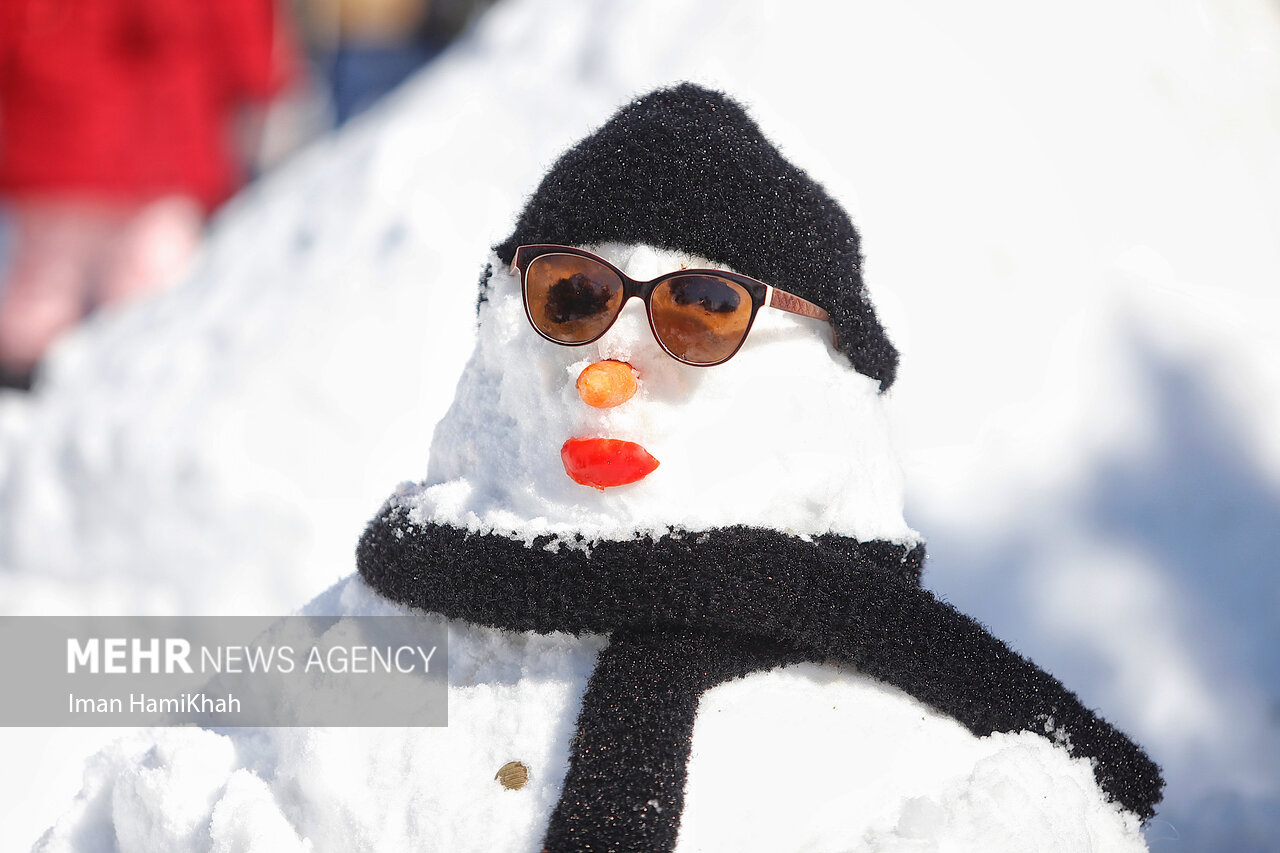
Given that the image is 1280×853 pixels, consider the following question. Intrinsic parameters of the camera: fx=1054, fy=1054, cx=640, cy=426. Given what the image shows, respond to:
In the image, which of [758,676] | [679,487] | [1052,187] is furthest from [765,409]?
[1052,187]

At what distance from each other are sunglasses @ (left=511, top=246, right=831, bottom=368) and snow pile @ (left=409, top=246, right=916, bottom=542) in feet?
0.10

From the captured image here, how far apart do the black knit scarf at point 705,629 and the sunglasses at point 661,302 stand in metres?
0.16

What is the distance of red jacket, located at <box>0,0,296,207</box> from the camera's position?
3.11 meters

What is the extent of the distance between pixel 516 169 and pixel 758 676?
1290 mm

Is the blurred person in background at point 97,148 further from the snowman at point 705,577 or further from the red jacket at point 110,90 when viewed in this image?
the snowman at point 705,577

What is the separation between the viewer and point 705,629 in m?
0.87

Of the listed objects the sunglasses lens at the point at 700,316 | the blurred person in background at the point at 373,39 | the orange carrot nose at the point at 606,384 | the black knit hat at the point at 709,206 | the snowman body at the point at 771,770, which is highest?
the blurred person in background at the point at 373,39

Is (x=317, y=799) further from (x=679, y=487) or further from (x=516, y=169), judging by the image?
(x=516, y=169)

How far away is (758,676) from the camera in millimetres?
904

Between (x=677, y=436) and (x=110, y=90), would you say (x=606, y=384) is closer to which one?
(x=677, y=436)

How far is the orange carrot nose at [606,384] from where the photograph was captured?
846 millimetres
